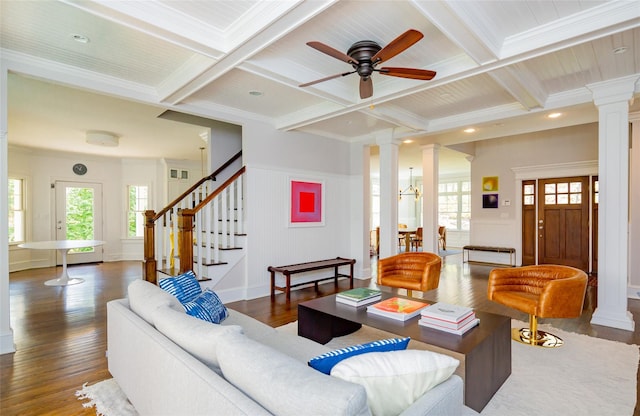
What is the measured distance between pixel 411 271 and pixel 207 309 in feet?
9.63

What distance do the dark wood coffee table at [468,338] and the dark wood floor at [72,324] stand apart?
873mm

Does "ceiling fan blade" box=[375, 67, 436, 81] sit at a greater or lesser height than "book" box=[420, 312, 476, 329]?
greater

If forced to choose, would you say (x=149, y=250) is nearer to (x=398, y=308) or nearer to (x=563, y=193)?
(x=398, y=308)

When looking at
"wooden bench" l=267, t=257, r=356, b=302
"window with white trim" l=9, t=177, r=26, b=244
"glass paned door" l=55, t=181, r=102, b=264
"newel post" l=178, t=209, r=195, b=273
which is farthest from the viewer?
"glass paned door" l=55, t=181, r=102, b=264

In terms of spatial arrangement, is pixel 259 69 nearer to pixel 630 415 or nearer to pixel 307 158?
pixel 307 158

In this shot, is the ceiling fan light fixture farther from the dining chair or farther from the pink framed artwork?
the dining chair

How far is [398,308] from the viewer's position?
109 inches

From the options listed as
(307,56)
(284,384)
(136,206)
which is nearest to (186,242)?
(307,56)

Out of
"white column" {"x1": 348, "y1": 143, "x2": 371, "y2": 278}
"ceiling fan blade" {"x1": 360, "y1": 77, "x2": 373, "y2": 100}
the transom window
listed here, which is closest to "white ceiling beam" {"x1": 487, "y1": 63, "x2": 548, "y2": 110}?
"ceiling fan blade" {"x1": 360, "y1": 77, "x2": 373, "y2": 100}

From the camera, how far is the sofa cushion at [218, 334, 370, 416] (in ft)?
3.14

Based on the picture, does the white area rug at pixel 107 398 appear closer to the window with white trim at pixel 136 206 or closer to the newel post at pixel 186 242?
the newel post at pixel 186 242

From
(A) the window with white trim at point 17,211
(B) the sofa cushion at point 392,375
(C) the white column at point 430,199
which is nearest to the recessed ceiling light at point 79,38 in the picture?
(B) the sofa cushion at point 392,375

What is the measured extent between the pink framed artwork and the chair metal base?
338cm

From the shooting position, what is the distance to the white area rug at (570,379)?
2174mm
